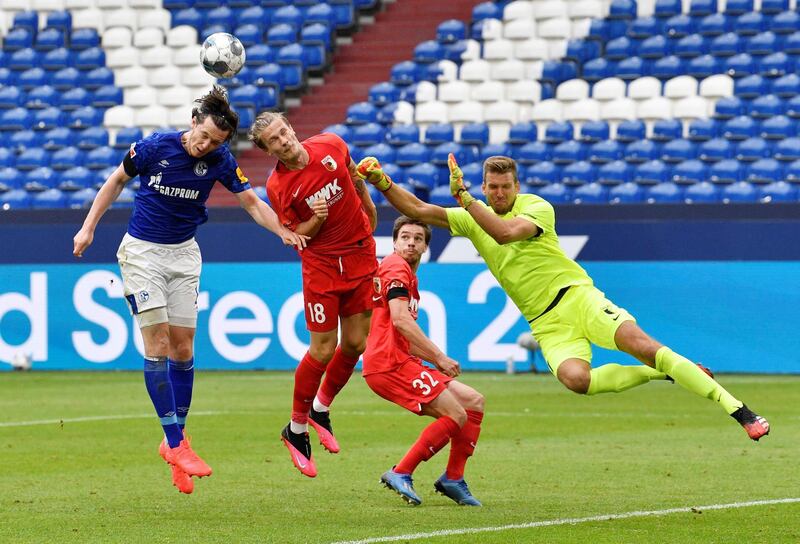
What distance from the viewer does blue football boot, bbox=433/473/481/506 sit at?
9.00m

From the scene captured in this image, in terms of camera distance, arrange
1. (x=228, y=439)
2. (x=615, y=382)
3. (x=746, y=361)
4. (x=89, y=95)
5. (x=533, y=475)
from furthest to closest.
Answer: (x=89, y=95), (x=746, y=361), (x=228, y=439), (x=533, y=475), (x=615, y=382)

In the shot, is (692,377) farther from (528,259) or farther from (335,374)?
(335,374)

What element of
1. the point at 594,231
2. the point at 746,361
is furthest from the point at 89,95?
the point at 746,361

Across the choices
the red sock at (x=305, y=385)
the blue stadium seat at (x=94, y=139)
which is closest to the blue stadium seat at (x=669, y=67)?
the blue stadium seat at (x=94, y=139)

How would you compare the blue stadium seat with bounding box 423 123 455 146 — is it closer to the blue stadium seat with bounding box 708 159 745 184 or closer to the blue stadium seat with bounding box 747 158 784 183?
the blue stadium seat with bounding box 708 159 745 184

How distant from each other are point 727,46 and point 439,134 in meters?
4.71

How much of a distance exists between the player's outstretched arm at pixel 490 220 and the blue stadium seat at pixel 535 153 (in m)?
12.7

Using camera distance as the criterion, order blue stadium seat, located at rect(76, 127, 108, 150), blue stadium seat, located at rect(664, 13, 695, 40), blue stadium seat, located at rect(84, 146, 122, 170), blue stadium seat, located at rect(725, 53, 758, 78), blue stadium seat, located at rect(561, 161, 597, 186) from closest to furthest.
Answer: blue stadium seat, located at rect(561, 161, 597, 186), blue stadium seat, located at rect(725, 53, 758, 78), blue stadium seat, located at rect(664, 13, 695, 40), blue stadium seat, located at rect(84, 146, 122, 170), blue stadium seat, located at rect(76, 127, 108, 150)

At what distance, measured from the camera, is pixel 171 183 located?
9.37 metres

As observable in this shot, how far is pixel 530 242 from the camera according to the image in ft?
31.2

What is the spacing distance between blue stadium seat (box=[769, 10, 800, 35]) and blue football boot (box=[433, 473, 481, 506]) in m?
15.2

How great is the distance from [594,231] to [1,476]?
31.0ft

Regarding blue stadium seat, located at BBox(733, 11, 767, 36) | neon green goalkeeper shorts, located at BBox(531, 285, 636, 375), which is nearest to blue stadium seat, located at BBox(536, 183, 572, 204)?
blue stadium seat, located at BBox(733, 11, 767, 36)

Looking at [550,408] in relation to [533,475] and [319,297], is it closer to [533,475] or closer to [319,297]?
[533,475]
